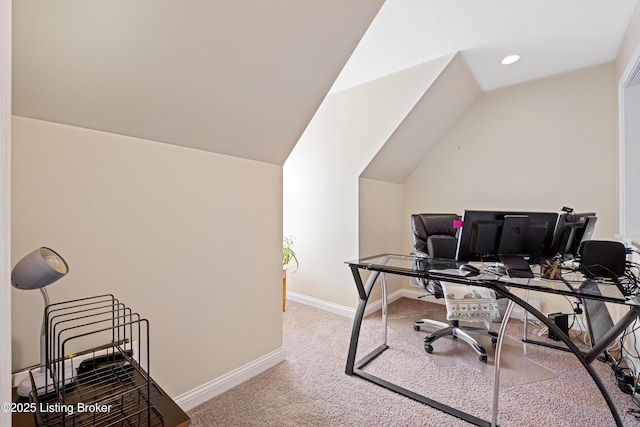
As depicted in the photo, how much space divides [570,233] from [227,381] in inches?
100

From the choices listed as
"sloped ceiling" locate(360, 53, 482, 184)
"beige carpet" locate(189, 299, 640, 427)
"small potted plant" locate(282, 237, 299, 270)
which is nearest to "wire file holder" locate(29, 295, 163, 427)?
"beige carpet" locate(189, 299, 640, 427)

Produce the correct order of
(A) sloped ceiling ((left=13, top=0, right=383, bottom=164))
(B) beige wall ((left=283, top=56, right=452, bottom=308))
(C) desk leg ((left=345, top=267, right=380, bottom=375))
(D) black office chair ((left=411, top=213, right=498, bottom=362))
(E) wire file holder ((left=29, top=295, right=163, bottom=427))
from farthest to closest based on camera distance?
1. (B) beige wall ((left=283, top=56, right=452, bottom=308))
2. (D) black office chair ((left=411, top=213, right=498, bottom=362))
3. (C) desk leg ((left=345, top=267, right=380, bottom=375))
4. (A) sloped ceiling ((left=13, top=0, right=383, bottom=164))
5. (E) wire file holder ((left=29, top=295, right=163, bottom=427))

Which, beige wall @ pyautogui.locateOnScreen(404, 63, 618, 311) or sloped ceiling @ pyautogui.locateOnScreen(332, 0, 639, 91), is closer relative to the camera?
sloped ceiling @ pyautogui.locateOnScreen(332, 0, 639, 91)

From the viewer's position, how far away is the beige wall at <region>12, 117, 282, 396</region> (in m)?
1.16

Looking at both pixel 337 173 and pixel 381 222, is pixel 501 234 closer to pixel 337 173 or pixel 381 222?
pixel 381 222

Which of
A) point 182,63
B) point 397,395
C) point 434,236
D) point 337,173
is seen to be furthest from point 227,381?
point 337,173

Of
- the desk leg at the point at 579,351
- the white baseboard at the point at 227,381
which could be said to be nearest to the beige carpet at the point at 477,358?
the desk leg at the point at 579,351

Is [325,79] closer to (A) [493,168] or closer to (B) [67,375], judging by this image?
(B) [67,375]

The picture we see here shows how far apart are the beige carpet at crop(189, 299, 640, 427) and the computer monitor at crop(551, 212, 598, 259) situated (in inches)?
34.7

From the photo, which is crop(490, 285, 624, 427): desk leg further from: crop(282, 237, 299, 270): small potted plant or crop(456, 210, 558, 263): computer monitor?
crop(282, 237, 299, 270): small potted plant

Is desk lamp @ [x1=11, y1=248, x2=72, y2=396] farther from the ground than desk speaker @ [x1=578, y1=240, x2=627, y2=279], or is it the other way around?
desk lamp @ [x1=11, y1=248, x2=72, y2=396]

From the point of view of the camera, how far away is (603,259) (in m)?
1.68

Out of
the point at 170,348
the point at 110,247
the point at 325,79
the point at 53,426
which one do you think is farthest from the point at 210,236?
the point at 325,79

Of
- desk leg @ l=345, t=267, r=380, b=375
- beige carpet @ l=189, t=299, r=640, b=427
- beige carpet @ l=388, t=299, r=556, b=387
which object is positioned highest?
desk leg @ l=345, t=267, r=380, b=375
